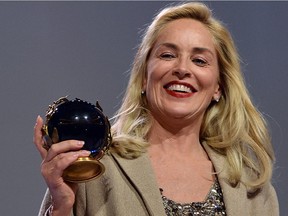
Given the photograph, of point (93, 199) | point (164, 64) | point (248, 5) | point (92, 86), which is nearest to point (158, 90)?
point (164, 64)

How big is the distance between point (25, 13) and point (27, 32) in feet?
0.22

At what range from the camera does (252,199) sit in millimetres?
1981

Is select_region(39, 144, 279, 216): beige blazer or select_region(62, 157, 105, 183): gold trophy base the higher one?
select_region(62, 157, 105, 183): gold trophy base

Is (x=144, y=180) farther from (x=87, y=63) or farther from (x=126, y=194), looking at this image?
(x=87, y=63)

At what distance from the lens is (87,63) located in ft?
9.00

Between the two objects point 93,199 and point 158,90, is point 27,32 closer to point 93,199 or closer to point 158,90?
point 158,90

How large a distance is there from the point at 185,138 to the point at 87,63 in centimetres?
80

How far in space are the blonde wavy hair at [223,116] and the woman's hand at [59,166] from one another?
1.11ft

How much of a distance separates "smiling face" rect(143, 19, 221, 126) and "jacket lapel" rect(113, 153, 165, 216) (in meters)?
0.17

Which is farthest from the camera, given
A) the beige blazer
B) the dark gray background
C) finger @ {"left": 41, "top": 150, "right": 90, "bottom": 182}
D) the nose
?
the dark gray background

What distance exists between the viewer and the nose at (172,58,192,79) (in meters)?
1.95

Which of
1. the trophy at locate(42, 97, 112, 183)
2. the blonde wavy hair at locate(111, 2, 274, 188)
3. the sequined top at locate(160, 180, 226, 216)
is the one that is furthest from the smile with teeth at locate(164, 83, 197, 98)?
the trophy at locate(42, 97, 112, 183)

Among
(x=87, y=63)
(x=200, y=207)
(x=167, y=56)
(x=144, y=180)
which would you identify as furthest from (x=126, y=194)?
(x=87, y=63)

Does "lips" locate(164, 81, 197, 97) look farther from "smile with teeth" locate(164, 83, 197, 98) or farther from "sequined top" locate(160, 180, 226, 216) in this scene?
"sequined top" locate(160, 180, 226, 216)
